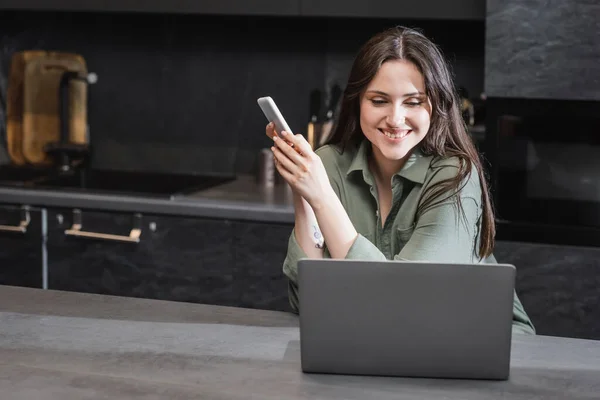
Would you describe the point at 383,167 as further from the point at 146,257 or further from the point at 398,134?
the point at 146,257

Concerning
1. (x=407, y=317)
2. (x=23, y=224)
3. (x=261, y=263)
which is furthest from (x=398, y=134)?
(x=23, y=224)

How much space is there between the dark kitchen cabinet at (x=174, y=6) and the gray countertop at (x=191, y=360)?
158cm

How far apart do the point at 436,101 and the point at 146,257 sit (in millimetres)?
1563

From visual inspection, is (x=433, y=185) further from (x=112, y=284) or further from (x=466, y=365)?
(x=112, y=284)

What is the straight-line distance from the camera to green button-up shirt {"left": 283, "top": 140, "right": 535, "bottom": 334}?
197 centimetres

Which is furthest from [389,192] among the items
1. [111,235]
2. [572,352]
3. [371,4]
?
[111,235]

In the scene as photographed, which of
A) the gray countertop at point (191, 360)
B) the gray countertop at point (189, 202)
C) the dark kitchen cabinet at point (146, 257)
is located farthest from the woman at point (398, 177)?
the dark kitchen cabinet at point (146, 257)

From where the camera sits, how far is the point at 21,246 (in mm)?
3455

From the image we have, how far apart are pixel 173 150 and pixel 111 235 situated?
0.69 meters

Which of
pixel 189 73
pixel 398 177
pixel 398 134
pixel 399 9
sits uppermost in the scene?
pixel 399 9

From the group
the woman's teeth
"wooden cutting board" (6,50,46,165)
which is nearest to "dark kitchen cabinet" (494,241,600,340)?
the woman's teeth

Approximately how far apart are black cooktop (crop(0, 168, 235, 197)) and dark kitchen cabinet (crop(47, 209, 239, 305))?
0.53 feet

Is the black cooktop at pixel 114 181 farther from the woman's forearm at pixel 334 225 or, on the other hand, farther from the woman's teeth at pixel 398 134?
the woman's forearm at pixel 334 225

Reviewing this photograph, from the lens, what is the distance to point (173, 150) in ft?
12.9
